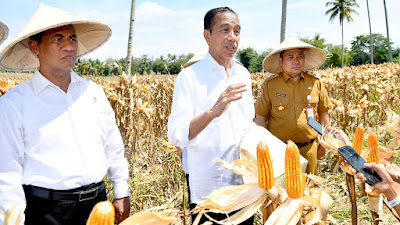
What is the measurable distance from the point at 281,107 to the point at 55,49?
2015 mm

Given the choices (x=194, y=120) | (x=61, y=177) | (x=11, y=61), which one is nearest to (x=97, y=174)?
(x=61, y=177)

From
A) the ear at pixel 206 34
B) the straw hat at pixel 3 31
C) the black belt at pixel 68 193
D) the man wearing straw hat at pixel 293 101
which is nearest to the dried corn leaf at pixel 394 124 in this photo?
the man wearing straw hat at pixel 293 101

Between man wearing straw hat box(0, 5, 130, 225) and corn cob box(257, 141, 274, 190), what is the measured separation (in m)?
1.03

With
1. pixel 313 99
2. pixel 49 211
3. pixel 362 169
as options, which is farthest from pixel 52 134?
pixel 313 99

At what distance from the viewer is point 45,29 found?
5.36 feet

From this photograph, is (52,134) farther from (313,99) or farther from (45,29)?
(313,99)

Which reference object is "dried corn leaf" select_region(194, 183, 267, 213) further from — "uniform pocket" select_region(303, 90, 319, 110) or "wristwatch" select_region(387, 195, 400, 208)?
"uniform pocket" select_region(303, 90, 319, 110)

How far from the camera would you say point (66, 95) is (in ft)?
5.82

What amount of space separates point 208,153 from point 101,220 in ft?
3.40

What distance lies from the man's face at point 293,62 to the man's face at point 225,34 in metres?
1.13

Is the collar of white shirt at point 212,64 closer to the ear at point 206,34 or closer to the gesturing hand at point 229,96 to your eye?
the ear at point 206,34

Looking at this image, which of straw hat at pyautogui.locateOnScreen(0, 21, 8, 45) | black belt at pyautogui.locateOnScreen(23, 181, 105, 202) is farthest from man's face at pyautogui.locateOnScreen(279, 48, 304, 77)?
straw hat at pyautogui.locateOnScreen(0, 21, 8, 45)

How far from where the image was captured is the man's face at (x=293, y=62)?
110 inches

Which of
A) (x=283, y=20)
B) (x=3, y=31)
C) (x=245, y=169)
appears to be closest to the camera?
(x=245, y=169)
